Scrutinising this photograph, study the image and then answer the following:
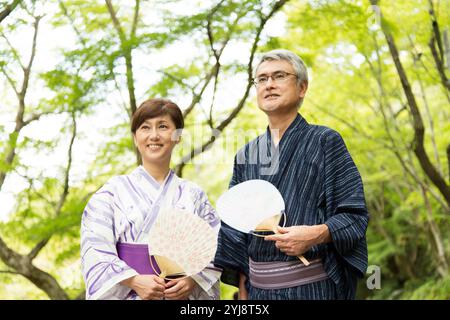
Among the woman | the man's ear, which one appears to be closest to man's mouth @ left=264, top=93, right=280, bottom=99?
the man's ear

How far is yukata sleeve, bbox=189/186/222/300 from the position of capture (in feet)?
7.76

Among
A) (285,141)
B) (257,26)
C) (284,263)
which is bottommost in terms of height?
(284,263)

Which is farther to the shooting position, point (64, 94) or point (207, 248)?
point (64, 94)

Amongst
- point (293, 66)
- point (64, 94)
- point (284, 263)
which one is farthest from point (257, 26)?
point (284, 263)

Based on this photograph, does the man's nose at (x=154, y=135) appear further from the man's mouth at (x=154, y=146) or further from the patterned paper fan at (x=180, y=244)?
the patterned paper fan at (x=180, y=244)

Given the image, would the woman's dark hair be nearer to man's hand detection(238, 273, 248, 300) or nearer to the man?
the man

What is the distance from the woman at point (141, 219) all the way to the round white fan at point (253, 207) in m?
0.31

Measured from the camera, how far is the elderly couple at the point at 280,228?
2.08 m

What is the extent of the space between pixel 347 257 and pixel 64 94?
456 cm

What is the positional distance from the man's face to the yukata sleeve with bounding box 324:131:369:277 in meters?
0.22

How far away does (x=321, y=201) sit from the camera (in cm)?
209

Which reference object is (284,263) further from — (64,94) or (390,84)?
(390,84)

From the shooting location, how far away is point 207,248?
2234mm

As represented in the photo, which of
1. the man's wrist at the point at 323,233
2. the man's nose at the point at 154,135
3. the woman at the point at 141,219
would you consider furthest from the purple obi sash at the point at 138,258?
the man's wrist at the point at 323,233
